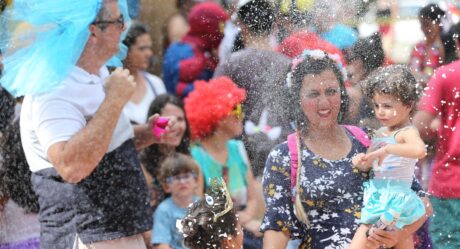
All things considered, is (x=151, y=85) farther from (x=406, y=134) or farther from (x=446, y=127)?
(x=406, y=134)

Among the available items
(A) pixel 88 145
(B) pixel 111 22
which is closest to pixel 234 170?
(B) pixel 111 22

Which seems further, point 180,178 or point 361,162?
point 180,178

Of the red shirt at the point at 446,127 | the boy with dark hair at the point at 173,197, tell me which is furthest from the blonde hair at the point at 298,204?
the boy with dark hair at the point at 173,197

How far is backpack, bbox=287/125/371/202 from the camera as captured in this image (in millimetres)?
3807

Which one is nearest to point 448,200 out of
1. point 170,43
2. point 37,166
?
point 37,166

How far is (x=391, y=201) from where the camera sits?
3.62m

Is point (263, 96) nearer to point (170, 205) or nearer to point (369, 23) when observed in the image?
point (369, 23)

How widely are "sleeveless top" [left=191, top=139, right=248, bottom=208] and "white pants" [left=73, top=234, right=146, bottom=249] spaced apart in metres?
0.67

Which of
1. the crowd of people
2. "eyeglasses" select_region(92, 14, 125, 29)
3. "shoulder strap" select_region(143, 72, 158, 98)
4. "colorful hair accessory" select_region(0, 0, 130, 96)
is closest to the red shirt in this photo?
the crowd of people

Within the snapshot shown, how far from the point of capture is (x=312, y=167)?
12.5 ft

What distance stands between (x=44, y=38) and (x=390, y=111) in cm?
149

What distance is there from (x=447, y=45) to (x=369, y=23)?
1.59 feet

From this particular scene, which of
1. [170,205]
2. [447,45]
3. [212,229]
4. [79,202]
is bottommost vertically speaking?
[170,205]

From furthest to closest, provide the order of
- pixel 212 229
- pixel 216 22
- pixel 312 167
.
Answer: pixel 216 22
pixel 312 167
pixel 212 229
